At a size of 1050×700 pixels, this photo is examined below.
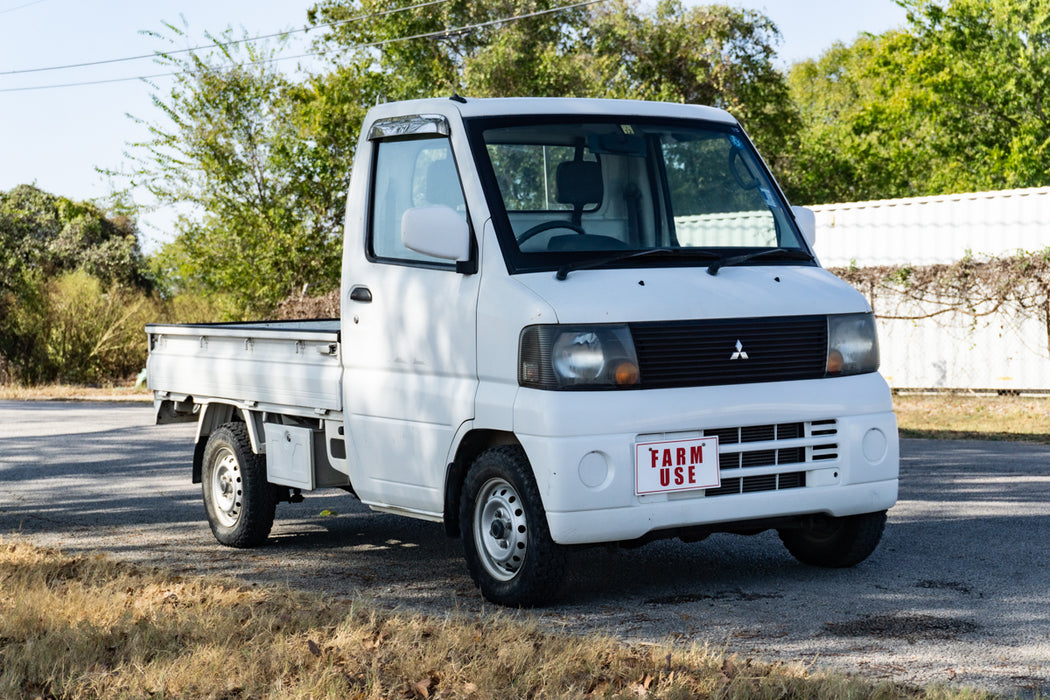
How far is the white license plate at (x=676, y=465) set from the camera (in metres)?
5.73

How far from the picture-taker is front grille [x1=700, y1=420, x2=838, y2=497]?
595cm

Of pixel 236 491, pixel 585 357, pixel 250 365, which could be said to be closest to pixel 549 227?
pixel 585 357

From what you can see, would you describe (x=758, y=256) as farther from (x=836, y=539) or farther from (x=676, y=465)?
(x=836, y=539)

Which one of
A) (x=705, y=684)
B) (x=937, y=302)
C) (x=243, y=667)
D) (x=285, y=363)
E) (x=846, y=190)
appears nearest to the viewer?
(x=705, y=684)

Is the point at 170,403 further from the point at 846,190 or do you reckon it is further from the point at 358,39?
the point at 846,190

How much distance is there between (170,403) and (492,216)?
3740 mm

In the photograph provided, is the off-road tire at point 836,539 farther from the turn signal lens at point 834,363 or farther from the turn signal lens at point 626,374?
the turn signal lens at point 626,374

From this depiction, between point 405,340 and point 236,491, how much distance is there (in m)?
2.16

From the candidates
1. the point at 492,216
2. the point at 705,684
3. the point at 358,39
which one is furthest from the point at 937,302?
the point at 358,39

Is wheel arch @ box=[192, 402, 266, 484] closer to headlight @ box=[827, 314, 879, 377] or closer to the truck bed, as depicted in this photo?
the truck bed

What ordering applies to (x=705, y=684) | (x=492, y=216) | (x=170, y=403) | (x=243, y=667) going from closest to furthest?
(x=705, y=684) < (x=243, y=667) < (x=492, y=216) < (x=170, y=403)

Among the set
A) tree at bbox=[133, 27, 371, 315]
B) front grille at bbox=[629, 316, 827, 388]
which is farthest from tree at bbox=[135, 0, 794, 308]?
front grille at bbox=[629, 316, 827, 388]

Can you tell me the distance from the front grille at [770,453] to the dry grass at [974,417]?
26.6ft

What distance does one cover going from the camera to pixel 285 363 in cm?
755
